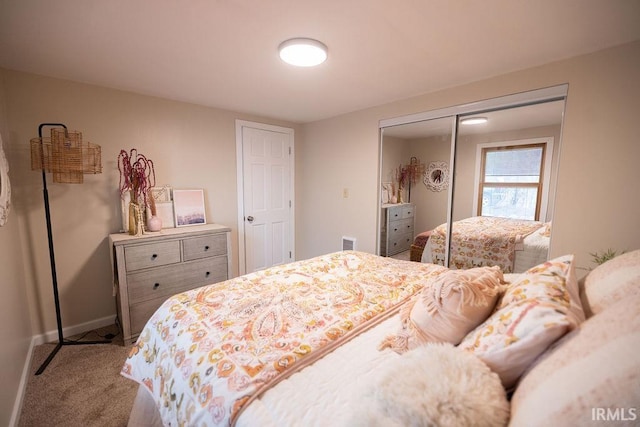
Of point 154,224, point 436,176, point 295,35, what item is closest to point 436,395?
point 295,35

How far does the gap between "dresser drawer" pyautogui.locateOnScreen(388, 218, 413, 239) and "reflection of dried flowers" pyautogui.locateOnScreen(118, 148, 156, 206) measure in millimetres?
2681

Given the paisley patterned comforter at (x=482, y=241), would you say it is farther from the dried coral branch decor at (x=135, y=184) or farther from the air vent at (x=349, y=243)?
the dried coral branch decor at (x=135, y=184)

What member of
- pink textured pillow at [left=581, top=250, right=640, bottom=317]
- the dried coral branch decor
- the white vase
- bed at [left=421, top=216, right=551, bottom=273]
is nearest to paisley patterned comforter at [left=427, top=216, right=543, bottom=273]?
bed at [left=421, top=216, right=551, bottom=273]

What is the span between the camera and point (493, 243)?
8.06 feet

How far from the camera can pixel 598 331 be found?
0.59 metres

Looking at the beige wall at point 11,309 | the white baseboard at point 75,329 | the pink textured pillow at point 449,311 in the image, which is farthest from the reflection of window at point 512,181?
the white baseboard at point 75,329

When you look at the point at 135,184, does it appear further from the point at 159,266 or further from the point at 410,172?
the point at 410,172

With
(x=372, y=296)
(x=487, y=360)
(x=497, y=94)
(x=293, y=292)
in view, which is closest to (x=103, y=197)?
(x=293, y=292)

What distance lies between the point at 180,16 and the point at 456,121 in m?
2.37

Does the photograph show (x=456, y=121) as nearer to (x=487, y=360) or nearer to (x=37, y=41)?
(x=487, y=360)

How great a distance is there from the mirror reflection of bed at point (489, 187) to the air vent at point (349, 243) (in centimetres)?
77

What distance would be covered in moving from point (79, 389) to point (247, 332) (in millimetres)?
1625

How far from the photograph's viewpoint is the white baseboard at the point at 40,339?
1591mm

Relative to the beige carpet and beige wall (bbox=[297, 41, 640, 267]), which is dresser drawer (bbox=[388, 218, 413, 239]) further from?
the beige carpet
